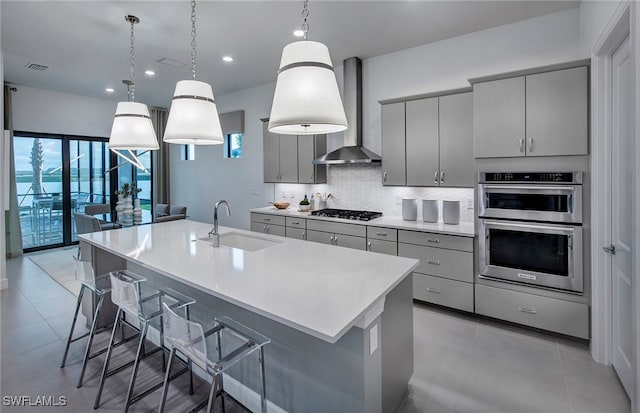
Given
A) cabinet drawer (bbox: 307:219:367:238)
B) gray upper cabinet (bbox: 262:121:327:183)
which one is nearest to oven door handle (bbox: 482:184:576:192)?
cabinet drawer (bbox: 307:219:367:238)

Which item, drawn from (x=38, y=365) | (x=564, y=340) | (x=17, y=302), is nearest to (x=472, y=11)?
(x=564, y=340)

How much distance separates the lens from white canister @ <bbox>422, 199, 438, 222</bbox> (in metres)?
3.76

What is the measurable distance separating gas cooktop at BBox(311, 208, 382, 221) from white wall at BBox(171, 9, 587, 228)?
0.20 metres

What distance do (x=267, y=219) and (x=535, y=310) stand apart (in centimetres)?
344

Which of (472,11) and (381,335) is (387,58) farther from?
(381,335)

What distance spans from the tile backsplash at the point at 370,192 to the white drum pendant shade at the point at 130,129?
2.67 m

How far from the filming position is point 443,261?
3.35 m

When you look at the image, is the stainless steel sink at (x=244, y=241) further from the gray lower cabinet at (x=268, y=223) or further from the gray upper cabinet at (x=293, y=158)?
the gray upper cabinet at (x=293, y=158)

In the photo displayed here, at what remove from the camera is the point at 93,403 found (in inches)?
83.0

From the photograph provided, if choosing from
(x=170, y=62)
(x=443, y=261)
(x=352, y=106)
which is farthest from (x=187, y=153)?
(x=443, y=261)

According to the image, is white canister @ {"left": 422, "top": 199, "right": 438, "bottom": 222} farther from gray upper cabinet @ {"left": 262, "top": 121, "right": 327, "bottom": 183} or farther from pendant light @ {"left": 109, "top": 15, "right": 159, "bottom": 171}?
pendant light @ {"left": 109, "top": 15, "right": 159, "bottom": 171}

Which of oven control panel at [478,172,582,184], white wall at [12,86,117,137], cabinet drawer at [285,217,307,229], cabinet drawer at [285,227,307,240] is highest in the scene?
white wall at [12,86,117,137]

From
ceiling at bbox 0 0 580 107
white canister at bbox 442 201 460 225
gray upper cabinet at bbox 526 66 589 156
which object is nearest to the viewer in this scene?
gray upper cabinet at bbox 526 66 589 156

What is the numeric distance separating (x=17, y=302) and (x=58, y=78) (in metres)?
3.68
